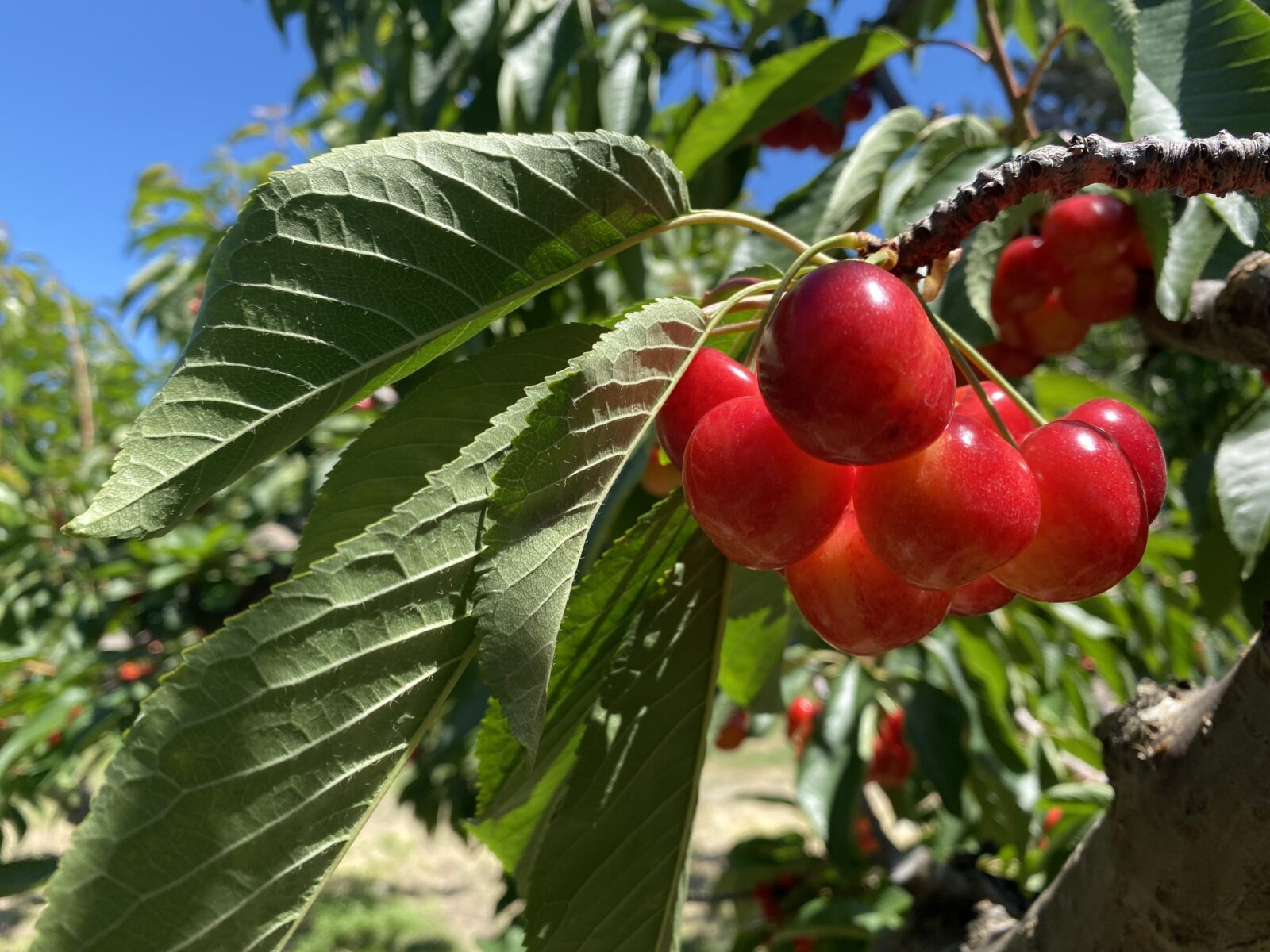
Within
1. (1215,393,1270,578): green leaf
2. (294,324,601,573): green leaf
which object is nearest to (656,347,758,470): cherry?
(294,324,601,573): green leaf

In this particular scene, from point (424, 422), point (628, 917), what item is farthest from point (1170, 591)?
point (424, 422)

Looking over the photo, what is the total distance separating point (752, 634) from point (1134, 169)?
720 millimetres

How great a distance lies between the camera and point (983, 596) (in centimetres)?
81

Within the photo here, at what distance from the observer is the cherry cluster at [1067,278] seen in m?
1.35

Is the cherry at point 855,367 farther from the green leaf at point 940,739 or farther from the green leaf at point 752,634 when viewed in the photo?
the green leaf at point 940,739

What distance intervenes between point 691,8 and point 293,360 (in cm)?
195

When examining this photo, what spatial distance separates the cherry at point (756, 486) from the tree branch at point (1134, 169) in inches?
8.9

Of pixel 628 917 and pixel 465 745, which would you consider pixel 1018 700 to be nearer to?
pixel 465 745

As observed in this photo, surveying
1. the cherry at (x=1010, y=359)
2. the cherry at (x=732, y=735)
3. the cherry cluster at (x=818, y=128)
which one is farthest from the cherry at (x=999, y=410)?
the cherry at (x=732, y=735)

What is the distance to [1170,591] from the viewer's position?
2.70 meters

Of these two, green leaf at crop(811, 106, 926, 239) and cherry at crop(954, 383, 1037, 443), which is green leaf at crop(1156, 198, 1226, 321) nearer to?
cherry at crop(954, 383, 1037, 443)

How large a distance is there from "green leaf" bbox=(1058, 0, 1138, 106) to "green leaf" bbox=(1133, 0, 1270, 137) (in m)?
0.02

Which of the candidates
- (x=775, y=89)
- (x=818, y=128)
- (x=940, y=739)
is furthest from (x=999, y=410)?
(x=818, y=128)

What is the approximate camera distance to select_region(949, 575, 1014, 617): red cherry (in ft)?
2.61
